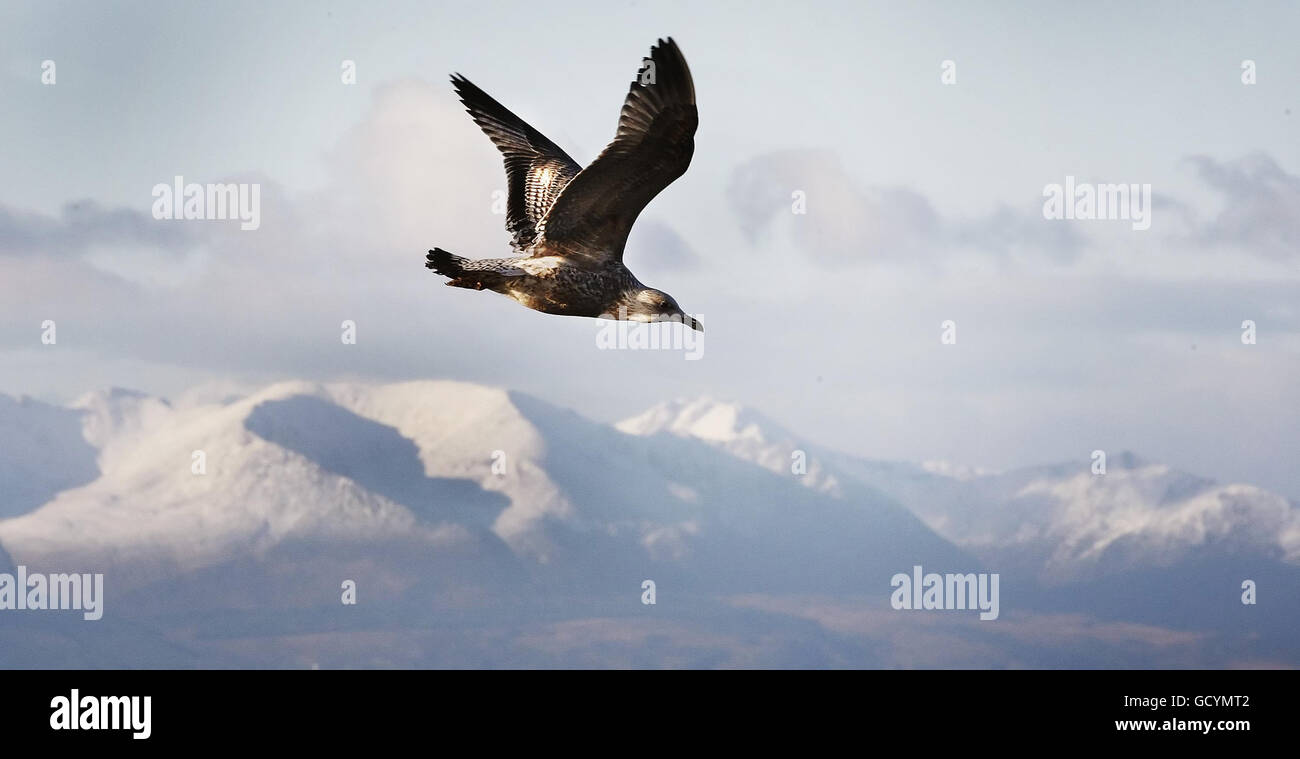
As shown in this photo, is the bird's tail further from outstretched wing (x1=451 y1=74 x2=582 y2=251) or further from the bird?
outstretched wing (x1=451 y1=74 x2=582 y2=251)

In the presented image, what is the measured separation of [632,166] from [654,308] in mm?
1696

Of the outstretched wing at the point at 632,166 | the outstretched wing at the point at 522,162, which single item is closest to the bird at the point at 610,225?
the outstretched wing at the point at 632,166

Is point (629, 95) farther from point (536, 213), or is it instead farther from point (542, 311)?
point (536, 213)

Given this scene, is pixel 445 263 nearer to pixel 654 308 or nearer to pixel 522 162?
pixel 654 308

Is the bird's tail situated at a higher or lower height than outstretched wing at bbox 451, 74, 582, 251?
lower

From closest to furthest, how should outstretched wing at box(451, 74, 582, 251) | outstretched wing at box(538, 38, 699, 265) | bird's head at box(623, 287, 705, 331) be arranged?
outstretched wing at box(538, 38, 699, 265) < bird's head at box(623, 287, 705, 331) < outstretched wing at box(451, 74, 582, 251)

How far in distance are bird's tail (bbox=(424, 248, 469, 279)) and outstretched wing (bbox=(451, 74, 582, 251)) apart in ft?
7.01

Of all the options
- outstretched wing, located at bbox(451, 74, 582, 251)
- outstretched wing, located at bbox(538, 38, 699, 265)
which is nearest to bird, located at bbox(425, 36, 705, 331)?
outstretched wing, located at bbox(538, 38, 699, 265)

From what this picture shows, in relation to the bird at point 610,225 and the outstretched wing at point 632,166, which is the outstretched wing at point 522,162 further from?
the outstretched wing at point 632,166

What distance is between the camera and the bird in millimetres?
13664

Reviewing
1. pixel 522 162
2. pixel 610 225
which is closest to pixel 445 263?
pixel 610 225
